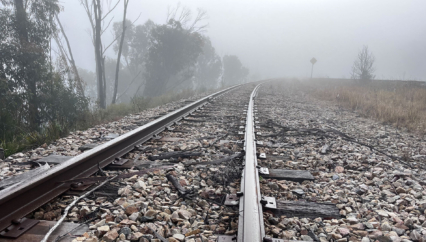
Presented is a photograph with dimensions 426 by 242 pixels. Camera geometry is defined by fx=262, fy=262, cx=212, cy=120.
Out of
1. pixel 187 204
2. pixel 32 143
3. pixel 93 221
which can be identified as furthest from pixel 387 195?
pixel 32 143

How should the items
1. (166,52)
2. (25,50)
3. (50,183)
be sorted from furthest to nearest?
(166,52)
(25,50)
(50,183)

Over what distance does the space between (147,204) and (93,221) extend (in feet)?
1.22

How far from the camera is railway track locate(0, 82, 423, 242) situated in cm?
165

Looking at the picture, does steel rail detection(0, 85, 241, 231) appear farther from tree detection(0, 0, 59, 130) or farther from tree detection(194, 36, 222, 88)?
tree detection(194, 36, 222, 88)

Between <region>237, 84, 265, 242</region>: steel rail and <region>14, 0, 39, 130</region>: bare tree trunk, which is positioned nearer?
<region>237, 84, 265, 242</region>: steel rail

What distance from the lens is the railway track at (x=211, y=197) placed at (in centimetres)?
165

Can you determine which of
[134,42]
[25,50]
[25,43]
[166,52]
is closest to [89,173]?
[25,50]

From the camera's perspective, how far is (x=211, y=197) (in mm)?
2135

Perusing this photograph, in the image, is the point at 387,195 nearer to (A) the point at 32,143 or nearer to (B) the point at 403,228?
(B) the point at 403,228

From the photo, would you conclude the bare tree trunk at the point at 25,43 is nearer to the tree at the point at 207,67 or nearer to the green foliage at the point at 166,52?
the green foliage at the point at 166,52

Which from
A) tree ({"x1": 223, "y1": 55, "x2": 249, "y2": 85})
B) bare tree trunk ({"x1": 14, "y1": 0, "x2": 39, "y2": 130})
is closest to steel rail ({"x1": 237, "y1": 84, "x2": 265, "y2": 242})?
bare tree trunk ({"x1": 14, "y1": 0, "x2": 39, "y2": 130})

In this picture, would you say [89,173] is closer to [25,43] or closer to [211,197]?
[211,197]

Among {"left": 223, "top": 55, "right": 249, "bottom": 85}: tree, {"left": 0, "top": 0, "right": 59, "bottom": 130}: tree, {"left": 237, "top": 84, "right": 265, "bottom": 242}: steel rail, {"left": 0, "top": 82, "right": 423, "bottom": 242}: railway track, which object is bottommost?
{"left": 0, "top": 82, "right": 423, "bottom": 242}: railway track

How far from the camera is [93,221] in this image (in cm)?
173
